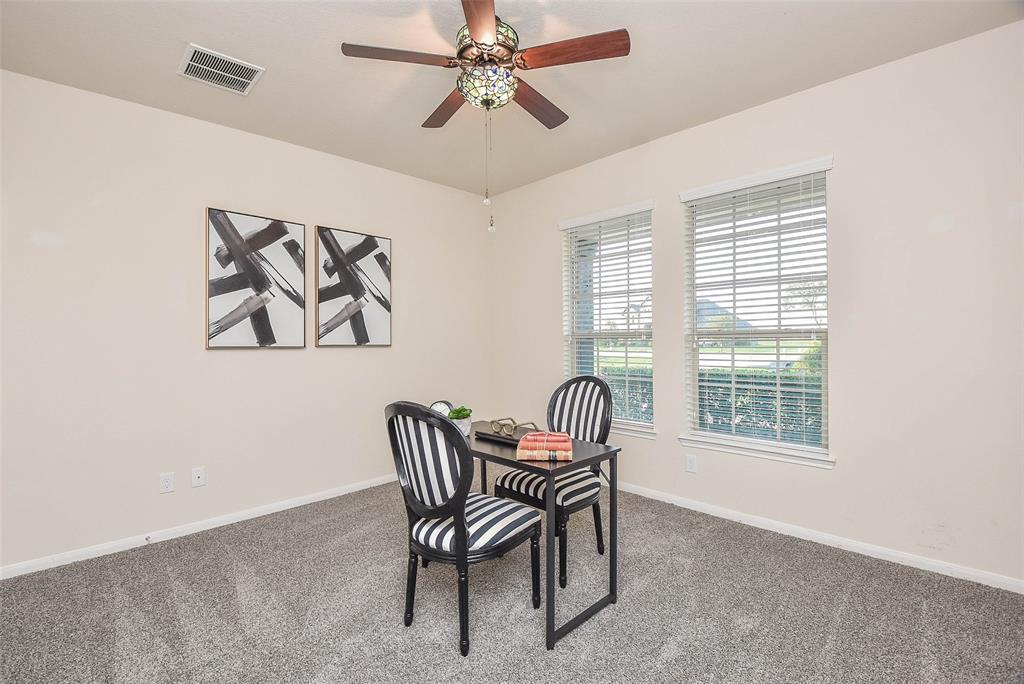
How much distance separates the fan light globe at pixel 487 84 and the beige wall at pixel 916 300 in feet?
3.57

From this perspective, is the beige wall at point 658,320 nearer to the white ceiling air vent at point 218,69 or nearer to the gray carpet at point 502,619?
the gray carpet at point 502,619

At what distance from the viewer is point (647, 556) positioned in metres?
2.73

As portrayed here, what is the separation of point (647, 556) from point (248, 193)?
3592mm

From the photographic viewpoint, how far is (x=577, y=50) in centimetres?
202

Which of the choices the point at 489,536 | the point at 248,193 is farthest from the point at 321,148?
the point at 489,536

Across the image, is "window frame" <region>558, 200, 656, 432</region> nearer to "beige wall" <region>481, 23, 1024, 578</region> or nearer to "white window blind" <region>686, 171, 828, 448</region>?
"white window blind" <region>686, 171, 828, 448</region>

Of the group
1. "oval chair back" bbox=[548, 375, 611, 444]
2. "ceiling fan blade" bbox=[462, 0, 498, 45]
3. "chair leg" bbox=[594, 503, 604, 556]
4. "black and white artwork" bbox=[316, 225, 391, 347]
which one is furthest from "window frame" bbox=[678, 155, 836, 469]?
"black and white artwork" bbox=[316, 225, 391, 347]

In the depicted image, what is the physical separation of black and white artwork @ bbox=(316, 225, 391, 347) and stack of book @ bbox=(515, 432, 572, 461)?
7.65ft

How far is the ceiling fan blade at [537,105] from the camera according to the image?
229 cm

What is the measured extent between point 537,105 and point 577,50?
420 mm

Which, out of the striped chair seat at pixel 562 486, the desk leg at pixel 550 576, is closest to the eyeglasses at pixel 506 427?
the striped chair seat at pixel 562 486

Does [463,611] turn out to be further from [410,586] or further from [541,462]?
[541,462]

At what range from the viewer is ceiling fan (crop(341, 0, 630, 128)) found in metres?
1.92

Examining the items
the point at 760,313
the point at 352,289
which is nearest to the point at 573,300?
the point at 760,313
